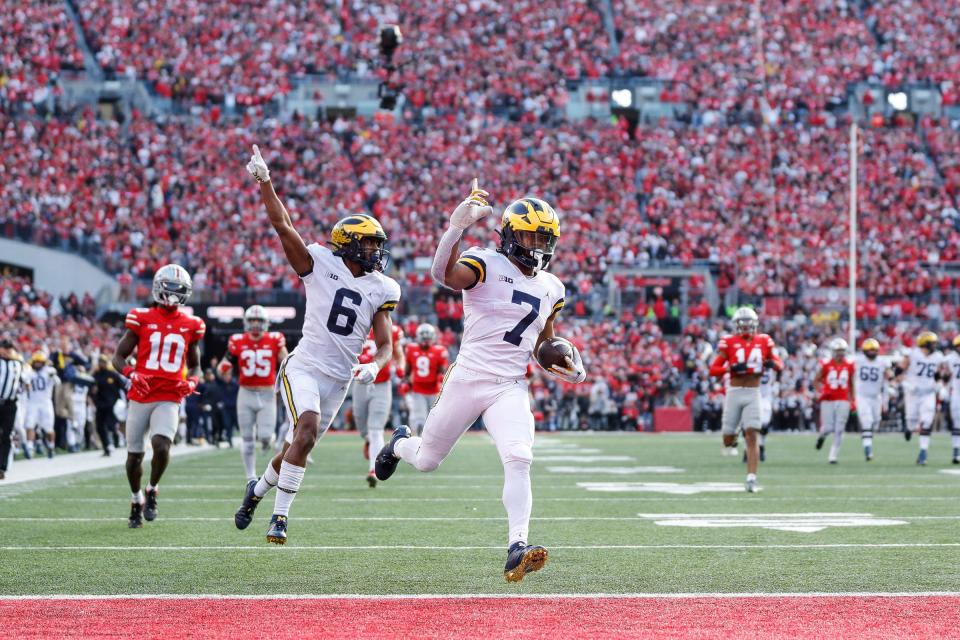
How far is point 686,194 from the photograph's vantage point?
36.6 m

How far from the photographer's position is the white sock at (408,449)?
714cm

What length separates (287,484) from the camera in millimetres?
7824

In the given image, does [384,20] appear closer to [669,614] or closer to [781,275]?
[781,275]

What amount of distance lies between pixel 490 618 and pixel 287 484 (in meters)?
2.54

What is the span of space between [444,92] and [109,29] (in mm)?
10689

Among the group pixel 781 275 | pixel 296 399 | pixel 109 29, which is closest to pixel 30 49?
pixel 109 29

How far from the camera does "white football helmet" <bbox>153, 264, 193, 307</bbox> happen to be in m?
9.25

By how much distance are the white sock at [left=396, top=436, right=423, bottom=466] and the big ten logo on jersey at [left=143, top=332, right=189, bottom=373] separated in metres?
2.54

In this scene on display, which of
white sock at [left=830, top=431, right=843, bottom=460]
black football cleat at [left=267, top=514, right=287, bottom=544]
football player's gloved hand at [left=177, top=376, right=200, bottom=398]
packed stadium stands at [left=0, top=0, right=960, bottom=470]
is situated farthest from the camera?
packed stadium stands at [left=0, top=0, right=960, bottom=470]

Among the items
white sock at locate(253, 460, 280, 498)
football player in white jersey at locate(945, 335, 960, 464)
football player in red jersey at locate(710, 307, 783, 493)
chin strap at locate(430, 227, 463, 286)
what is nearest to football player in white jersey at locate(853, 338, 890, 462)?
football player in white jersey at locate(945, 335, 960, 464)

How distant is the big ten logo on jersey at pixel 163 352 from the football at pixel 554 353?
11.7 ft

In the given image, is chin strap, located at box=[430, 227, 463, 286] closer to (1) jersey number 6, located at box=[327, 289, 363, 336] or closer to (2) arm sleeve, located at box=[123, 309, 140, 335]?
(1) jersey number 6, located at box=[327, 289, 363, 336]

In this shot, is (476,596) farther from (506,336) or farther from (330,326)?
(330,326)

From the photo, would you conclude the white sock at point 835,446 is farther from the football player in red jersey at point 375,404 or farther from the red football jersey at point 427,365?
the football player in red jersey at point 375,404
